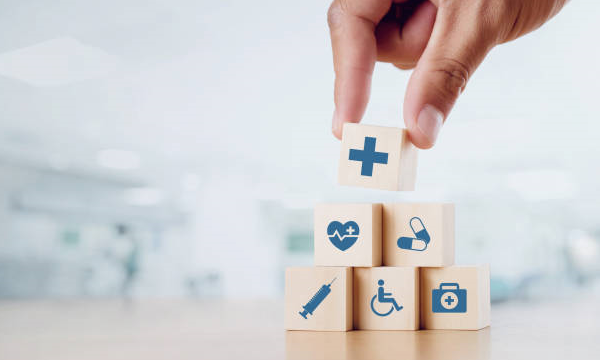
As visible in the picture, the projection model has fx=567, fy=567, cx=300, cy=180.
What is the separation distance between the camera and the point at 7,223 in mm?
5512

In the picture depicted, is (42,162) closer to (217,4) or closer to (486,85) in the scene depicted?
(217,4)

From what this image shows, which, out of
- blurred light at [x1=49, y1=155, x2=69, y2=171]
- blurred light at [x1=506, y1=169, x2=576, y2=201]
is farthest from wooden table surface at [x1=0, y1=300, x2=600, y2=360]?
blurred light at [x1=506, y1=169, x2=576, y2=201]

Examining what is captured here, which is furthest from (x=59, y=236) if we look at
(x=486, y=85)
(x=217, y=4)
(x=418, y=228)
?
(x=418, y=228)

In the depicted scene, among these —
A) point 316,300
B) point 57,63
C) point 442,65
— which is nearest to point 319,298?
point 316,300

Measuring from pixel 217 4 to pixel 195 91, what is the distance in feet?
4.24

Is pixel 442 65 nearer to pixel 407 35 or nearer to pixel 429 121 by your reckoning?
pixel 429 121

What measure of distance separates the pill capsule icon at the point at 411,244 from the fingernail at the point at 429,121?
0.21 metres

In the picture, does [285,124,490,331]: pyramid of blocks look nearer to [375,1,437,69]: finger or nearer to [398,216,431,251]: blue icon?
[398,216,431,251]: blue icon

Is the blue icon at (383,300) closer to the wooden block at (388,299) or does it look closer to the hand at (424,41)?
the wooden block at (388,299)

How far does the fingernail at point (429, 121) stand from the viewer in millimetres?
1131

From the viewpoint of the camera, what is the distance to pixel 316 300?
44.9 inches

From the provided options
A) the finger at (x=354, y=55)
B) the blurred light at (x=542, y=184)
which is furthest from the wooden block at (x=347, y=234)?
the blurred light at (x=542, y=184)

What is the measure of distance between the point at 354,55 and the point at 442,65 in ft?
1.07

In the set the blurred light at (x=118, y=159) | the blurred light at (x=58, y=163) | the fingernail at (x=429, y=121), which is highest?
the blurred light at (x=118, y=159)
